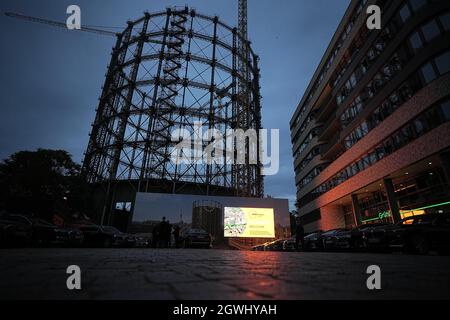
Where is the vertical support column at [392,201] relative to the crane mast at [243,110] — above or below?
below

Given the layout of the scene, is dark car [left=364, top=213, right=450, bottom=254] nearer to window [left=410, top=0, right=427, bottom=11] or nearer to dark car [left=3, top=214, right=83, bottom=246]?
window [left=410, top=0, right=427, bottom=11]

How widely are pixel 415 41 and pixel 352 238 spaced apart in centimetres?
1362

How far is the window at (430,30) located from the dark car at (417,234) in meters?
12.1

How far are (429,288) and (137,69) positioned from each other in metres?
36.8

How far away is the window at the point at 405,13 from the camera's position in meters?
18.2

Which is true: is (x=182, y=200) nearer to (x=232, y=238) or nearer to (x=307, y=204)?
(x=232, y=238)

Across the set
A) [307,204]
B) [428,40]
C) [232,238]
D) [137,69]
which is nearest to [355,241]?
[232,238]

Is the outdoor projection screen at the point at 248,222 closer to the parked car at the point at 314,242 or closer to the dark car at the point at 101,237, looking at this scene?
the parked car at the point at 314,242

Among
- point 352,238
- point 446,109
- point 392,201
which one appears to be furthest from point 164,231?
point 446,109

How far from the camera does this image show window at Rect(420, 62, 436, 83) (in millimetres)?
15930

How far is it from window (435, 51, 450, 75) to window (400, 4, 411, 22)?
467 cm

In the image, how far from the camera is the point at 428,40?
16359mm

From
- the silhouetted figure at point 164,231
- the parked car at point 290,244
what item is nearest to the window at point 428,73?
the parked car at point 290,244

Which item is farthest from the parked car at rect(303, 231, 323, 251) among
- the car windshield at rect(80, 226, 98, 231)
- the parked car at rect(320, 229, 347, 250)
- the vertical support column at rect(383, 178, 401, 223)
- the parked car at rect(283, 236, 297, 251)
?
the car windshield at rect(80, 226, 98, 231)
